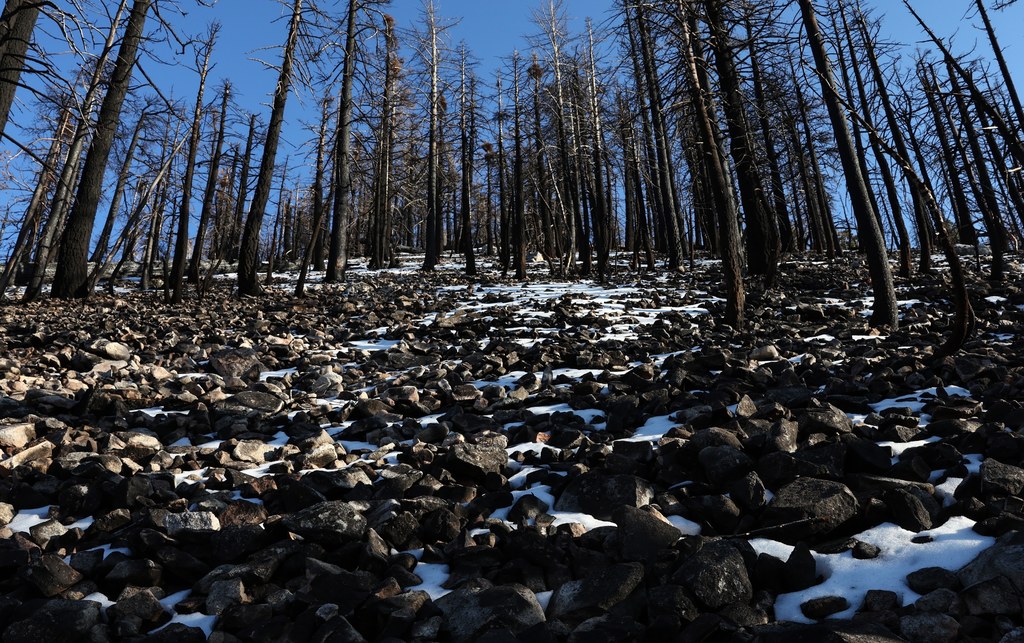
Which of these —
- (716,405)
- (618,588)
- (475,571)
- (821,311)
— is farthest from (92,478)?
(821,311)

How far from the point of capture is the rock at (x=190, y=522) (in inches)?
102

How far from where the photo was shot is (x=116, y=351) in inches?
245

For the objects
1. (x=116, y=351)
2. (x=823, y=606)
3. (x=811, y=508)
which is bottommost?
(x=823, y=606)

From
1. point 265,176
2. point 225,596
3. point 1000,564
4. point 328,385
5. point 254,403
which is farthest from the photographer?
point 265,176

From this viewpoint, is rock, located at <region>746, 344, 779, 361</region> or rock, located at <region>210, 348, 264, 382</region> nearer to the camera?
rock, located at <region>746, 344, 779, 361</region>

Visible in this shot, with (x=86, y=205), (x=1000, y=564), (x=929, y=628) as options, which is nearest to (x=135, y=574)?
(x=929, y=628)

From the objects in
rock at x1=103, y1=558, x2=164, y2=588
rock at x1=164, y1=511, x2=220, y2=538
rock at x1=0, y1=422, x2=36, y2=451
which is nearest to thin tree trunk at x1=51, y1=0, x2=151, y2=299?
rock at x1=0, y1=422, x2=36, y2=451

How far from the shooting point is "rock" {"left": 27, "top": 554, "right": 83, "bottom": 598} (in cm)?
220

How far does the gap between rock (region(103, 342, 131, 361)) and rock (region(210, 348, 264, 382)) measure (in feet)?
3.09

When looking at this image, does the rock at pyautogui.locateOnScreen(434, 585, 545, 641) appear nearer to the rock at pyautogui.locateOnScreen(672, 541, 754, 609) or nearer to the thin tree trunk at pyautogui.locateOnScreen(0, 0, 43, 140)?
the rock at pyautogui.locateOnScreen(672, 541, 754, 609)

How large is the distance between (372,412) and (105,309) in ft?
27.4

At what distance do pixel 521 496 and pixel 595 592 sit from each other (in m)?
0.98

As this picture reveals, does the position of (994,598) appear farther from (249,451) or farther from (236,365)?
(236,365)

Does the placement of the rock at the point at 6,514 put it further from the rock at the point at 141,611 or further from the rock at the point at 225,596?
the rock at the point at 225,596
